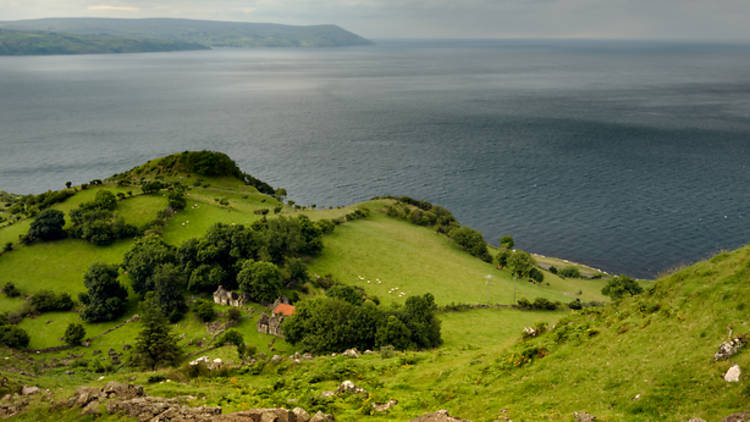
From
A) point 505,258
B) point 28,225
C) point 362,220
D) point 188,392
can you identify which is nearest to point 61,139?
point 28,225

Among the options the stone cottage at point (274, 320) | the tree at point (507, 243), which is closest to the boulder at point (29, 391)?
the stone cottage at point (274, 320)

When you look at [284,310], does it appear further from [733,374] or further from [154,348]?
[733,374]

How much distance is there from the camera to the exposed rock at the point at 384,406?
21625mm

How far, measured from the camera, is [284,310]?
171ft

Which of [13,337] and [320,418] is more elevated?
[320,418]

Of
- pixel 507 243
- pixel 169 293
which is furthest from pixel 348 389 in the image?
pixel 507 243

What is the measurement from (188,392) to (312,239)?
5403 centimetres

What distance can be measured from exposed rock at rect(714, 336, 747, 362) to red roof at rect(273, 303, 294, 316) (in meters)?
42.7

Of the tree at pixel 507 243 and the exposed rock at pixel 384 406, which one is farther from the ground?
the exposed rock at pixel 384 406

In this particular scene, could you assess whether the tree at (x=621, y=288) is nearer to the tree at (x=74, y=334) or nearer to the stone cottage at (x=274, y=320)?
the stone cottage at (x=274, y=320)

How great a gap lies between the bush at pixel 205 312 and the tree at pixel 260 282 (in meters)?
4.78

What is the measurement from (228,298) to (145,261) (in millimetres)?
15094

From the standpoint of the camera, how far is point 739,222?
105438 mm

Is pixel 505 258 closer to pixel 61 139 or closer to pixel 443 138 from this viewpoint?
pixel 443 138
